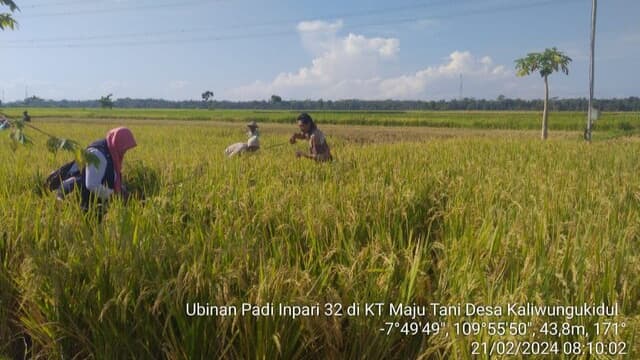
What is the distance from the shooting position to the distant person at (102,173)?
3418 mm

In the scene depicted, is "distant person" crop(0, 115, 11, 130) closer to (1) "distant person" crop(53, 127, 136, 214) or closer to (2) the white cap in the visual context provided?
(1) "distant person" crop(53, 127, 136, 214)

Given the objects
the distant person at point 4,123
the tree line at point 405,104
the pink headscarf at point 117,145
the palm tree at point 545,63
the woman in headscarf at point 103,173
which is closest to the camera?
the distant person at point 4,123

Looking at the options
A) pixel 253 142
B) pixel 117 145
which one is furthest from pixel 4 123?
pixel 253 142

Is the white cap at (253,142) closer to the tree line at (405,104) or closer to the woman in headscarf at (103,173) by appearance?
the woman in headscarf at (103,173)

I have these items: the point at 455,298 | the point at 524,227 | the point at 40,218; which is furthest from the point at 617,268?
the point at 40,218

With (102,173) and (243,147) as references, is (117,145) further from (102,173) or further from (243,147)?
(243,147)

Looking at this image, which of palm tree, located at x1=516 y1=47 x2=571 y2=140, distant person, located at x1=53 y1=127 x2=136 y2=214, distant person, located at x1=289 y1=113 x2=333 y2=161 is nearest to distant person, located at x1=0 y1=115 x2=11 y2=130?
distant person, located at x1=53 y1=127 x2=136 y2=214

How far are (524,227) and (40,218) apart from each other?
9.16 ft

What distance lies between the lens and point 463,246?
6.96ft

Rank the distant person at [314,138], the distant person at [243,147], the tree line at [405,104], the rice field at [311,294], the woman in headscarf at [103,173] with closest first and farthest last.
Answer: the rice field at [311,294] → the woman in headscarf at [103,173] → the distant person at [314,138] → the distant person at [243,147] → the tree line at [405,104]

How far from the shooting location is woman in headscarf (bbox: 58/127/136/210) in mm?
3414

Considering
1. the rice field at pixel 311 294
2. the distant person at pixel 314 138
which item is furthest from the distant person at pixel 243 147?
the rice field at pixel 311 294

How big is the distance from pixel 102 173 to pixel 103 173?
18 millimetres

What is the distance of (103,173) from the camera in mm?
3506
